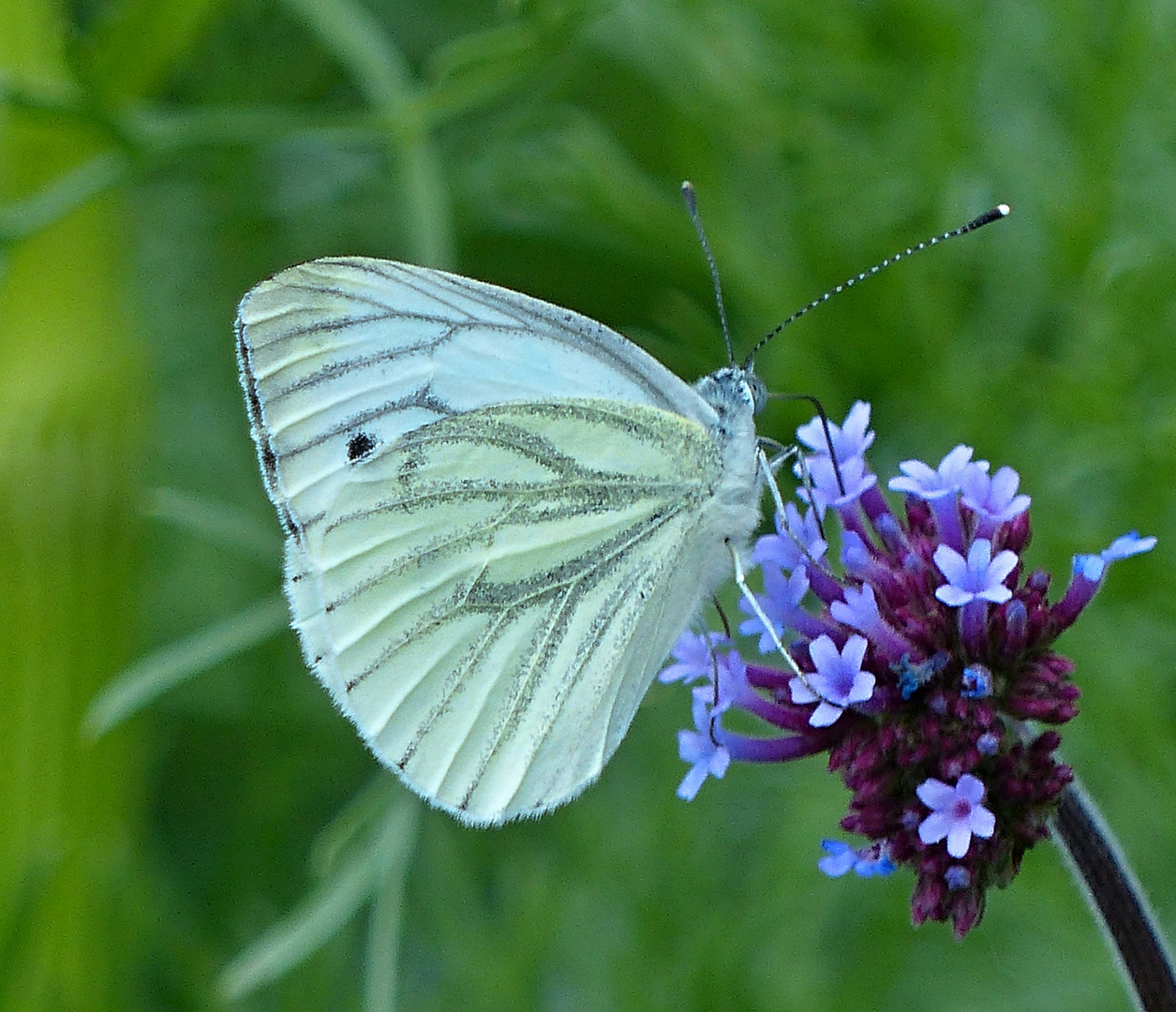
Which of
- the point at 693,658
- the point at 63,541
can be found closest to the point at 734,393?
the point at 693,658

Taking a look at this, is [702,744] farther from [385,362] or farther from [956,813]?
[385,362]

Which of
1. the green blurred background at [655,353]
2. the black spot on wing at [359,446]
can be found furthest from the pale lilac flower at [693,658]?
the green blurred background at [655,353]

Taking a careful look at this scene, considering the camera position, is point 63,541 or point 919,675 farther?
point 63,541

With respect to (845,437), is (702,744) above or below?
below

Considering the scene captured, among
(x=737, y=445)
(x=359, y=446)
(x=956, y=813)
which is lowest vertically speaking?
(x=956, y=813)

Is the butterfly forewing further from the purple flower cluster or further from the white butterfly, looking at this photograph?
the purple flower cluster

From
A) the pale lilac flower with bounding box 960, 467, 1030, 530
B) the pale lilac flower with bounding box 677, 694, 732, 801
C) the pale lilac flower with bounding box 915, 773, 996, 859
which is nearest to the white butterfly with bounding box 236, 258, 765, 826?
the pale lilac flower with bounding box 677, 694, 732, 801

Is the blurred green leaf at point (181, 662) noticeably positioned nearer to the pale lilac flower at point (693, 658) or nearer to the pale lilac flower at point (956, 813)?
the pale lilac flower at point (693, 658)
